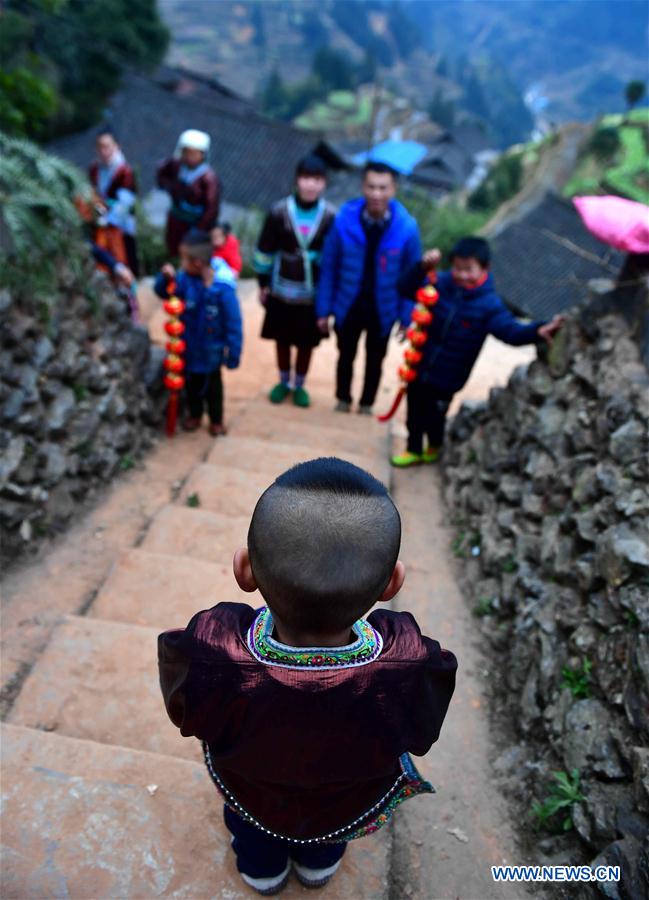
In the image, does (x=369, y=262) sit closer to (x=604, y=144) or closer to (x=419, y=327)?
(x=419, y=327)

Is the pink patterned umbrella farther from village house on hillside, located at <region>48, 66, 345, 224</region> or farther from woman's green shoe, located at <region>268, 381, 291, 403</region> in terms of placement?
village house on hillside, located at <region>48, 66, 345, 224</region>

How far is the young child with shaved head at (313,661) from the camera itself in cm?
119

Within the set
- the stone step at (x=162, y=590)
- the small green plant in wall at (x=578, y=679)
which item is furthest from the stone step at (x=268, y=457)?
the small green plant in wall at (x=578, y=679)

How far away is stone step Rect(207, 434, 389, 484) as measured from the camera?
157 inches

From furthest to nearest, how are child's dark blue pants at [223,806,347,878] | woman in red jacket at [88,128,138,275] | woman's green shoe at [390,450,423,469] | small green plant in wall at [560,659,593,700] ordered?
woman in red jacket at [88,128,138,275] < woman's green shoe at [390,450,423,469] < small green plant in wall at [560,659,593,700] < child's dark blue pants at [223,806,347,878]

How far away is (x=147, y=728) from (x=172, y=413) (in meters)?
2.42

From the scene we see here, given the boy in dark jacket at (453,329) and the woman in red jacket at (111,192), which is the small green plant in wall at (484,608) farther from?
the woman in red jacket at (111,192)

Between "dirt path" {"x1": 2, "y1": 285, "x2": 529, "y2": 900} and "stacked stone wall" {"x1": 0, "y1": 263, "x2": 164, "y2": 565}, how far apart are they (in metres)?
0.19

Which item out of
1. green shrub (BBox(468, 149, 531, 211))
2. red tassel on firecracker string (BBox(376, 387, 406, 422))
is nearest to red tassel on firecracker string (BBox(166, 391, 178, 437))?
red tassel on firecracker string (BBox(376, 387, 406, 422))

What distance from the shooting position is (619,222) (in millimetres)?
3035

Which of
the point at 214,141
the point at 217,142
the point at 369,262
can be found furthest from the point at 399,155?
the point at 214,141

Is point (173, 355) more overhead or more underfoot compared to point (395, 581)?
more underfoot

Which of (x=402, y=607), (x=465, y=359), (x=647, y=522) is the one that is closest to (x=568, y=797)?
(x=647, y=522)

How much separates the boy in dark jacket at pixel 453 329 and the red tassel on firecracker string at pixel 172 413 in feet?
4.69
